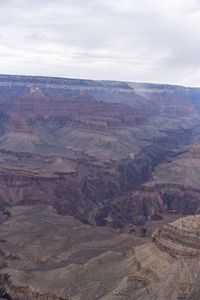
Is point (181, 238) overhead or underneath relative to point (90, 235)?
overhead

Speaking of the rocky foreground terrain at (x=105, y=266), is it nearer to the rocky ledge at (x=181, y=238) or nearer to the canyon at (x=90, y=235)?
the rocky ledge at (x=181, y=238)

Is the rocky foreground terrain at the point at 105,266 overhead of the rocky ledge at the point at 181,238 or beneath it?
beneath

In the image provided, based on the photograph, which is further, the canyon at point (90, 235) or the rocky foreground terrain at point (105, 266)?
the canyon at point (90, 235)

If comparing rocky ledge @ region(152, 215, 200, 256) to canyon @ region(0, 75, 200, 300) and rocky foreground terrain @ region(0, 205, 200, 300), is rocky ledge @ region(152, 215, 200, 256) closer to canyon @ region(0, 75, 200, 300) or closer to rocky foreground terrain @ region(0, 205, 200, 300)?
rocky foreground terrain @ region(0, 205, 200, 300)

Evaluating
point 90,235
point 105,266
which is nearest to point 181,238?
point 105,266

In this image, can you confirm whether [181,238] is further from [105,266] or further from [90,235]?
[90,235]

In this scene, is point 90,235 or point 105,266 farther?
point 90,235

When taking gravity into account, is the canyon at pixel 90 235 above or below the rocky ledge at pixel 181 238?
below

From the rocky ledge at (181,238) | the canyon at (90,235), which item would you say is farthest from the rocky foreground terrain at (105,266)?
the canyon at (90,235)

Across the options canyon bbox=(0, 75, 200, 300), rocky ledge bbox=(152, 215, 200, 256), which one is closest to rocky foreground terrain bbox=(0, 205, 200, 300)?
rocky ledge bbox=(152, 215, 200, 256)
